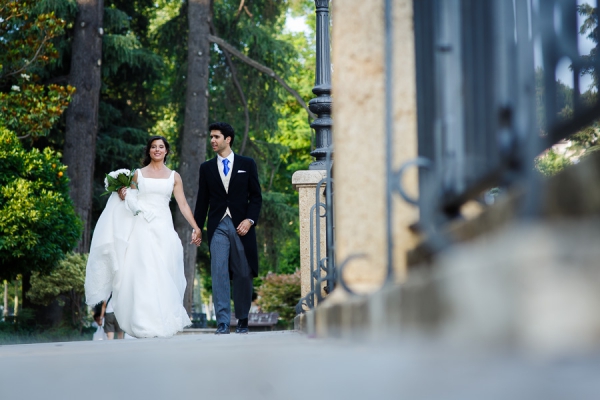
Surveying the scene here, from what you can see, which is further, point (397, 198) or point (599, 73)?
point (397, 198)

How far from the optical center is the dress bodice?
11359mm

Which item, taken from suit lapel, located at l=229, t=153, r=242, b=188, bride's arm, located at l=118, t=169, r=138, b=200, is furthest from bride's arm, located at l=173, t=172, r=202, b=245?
suit lapel, located at l=229, t=153, r=242, b=188

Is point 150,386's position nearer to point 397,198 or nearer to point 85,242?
point 397,198

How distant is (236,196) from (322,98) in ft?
4.55

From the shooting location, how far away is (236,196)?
10.2m

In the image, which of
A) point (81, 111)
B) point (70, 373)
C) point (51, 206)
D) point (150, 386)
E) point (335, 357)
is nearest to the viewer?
point (150, 386)

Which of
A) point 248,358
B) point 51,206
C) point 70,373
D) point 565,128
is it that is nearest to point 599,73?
point 565,128

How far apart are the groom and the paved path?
258 inches

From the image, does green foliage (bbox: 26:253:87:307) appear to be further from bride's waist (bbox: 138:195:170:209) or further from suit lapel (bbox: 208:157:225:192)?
suit lapel (bbox: 208:157:225:192)

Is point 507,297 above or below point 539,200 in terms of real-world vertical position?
below

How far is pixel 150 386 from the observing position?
7.92 feet

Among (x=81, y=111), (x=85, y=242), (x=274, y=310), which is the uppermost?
(x=81, y=111)

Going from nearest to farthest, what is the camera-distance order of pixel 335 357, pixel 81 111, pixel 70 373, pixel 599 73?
pixel 599 73 → pixel 335 357 → pixel 70 373 → pixel 81 111

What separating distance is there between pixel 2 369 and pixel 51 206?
16810mm
